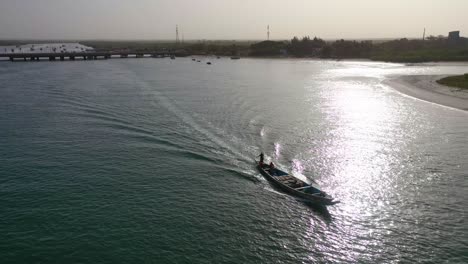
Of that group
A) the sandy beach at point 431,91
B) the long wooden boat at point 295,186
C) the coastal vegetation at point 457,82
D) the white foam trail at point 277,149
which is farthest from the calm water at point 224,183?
the coastal vegetation at point 457,82

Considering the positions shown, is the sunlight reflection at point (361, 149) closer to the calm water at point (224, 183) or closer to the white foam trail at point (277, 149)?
the calm water at point (224, 183)

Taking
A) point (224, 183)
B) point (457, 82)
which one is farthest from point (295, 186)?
point (457, 82)

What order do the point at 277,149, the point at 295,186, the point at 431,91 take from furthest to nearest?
the point at 431,91 < the point at 277,149 < the point at 295,186

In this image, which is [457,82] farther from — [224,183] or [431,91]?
[224,183]

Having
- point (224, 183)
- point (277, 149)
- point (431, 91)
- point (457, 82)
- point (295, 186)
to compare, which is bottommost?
point (224, 183)

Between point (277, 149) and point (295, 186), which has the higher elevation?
point (277, 149)

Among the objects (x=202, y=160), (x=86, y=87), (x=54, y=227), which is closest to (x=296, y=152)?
(x=202, y=160)
